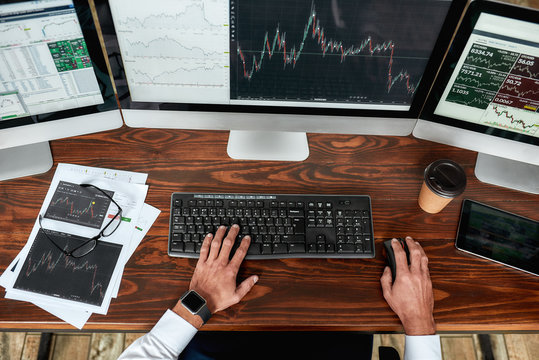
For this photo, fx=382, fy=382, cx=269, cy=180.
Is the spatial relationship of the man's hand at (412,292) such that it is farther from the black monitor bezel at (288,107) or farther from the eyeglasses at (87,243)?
the eyeglasses at (87,243)

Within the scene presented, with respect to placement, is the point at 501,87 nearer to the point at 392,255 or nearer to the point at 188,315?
the point at 392,255

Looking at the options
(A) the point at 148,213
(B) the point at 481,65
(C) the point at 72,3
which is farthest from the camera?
(A) the point at 148,213

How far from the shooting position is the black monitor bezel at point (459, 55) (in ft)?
2.48

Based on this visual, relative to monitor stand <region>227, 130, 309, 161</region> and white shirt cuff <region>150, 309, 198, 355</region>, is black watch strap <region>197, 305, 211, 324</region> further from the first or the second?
monitor stand <region>227, 130, 309, 161</region>

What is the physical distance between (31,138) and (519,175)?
4.33ft

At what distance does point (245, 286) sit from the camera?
892 millimetres

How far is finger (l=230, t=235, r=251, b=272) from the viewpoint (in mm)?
911

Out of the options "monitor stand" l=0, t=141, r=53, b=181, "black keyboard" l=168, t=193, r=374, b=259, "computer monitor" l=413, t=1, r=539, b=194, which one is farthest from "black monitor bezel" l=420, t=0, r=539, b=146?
"monitor stand" l=0, t=141, r=53, b=181

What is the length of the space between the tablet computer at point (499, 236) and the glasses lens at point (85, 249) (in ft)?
3.01

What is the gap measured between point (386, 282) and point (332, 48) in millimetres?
560

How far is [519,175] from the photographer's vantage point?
110 centimetres

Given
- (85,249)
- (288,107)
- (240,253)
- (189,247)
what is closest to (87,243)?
(85,249)

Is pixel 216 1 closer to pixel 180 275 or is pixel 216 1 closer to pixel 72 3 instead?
pixel 72 3

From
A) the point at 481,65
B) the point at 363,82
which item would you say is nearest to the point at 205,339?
the point at 363,82
